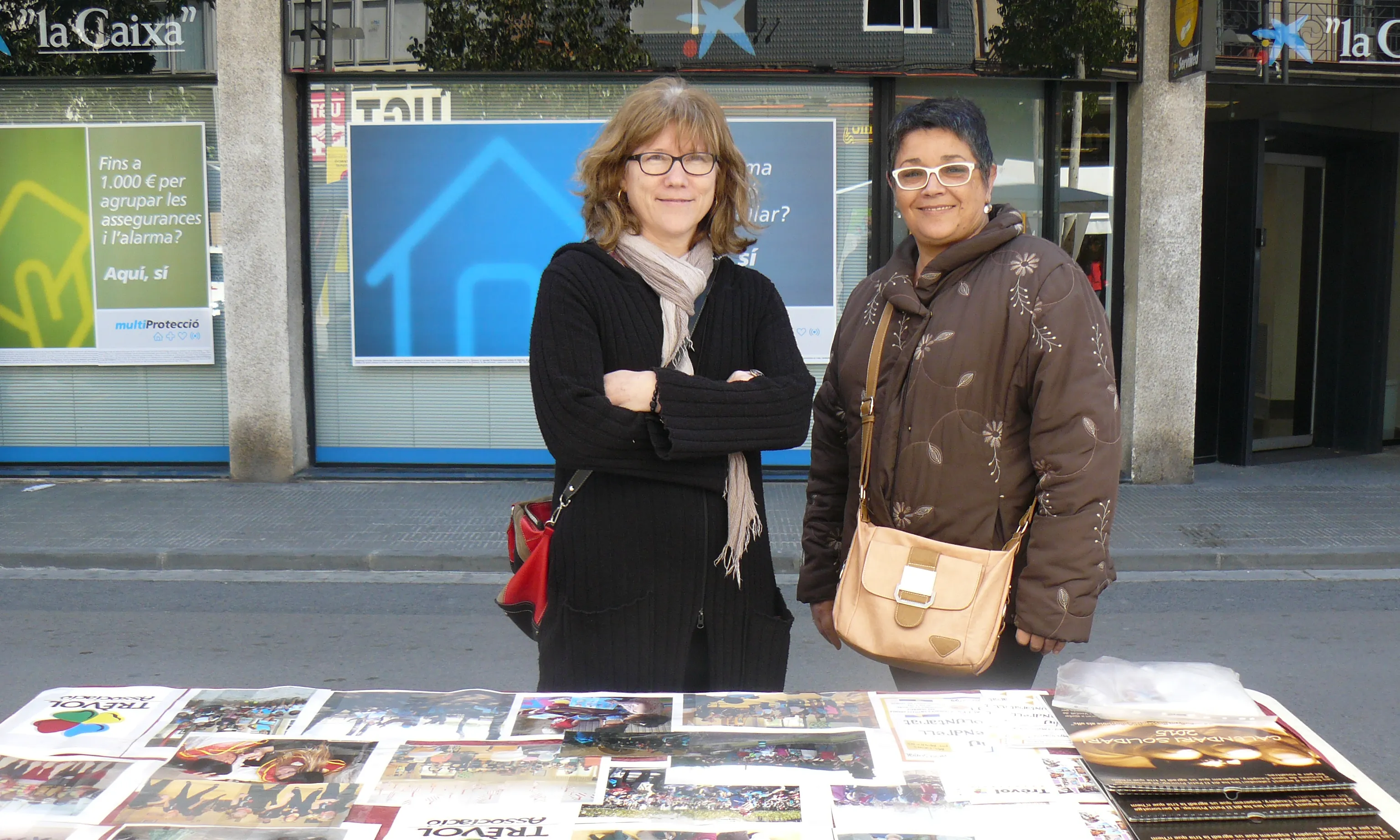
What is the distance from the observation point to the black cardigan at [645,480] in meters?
2.37

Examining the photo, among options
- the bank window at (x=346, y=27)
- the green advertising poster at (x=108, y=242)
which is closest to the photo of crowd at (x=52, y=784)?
the bank window at (x=346, y=27)

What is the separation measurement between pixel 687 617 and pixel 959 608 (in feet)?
1.78

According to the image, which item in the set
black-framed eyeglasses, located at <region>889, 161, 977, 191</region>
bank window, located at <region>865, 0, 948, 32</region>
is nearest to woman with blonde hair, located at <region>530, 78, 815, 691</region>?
black-framed eyeglasses, located at <region>889, 161, 977, 191</region>

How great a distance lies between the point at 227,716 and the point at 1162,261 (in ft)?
29.4

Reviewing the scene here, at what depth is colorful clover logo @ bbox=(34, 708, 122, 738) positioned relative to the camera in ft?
5.80

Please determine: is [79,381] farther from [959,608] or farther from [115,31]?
[959,608]

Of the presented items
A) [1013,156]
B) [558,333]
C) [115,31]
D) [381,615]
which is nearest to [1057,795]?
[558,333]

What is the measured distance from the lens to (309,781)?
1.63 meters

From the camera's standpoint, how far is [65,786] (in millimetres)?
1606

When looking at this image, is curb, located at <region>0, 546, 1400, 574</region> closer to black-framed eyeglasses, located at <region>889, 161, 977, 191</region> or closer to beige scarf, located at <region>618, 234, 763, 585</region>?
beige scarf, located at <region>618, 234, 763, 585</region>

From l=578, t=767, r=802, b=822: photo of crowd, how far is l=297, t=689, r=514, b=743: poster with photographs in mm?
250

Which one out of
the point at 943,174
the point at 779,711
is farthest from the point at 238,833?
the point at 943,174

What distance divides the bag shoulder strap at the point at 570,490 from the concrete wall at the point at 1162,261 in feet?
26.1

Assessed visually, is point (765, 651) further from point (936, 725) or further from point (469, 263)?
point (469, 263)
